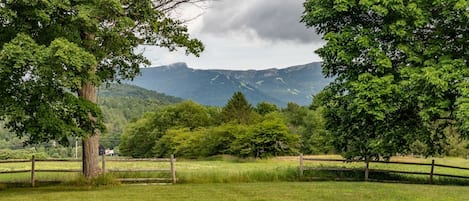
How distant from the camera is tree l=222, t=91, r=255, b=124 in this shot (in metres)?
57.4

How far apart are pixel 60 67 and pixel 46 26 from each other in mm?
2008

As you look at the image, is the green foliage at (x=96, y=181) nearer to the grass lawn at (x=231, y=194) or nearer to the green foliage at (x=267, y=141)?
the grass lawn at (x=231, y=194)

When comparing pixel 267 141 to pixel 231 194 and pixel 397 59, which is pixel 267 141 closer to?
pixel 231 194

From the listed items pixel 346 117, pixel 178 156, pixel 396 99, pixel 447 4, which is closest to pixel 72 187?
pixel 346 117

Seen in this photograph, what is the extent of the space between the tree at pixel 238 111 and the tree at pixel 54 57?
41114mm

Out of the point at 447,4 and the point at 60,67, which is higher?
the point at 447,4

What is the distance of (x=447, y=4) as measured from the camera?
13.0 metres

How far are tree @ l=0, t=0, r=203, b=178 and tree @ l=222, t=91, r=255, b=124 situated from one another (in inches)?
1619

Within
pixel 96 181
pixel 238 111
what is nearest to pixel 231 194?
pixel 96 181

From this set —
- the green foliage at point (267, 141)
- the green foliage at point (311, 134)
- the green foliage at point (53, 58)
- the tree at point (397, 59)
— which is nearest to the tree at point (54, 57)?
the green foliage at point (53, 58)

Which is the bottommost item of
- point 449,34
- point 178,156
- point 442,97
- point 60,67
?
point 178,156

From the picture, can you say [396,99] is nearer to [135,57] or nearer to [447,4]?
[447,4]

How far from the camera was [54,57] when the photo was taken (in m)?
12.2

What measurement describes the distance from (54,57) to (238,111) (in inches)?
1865
